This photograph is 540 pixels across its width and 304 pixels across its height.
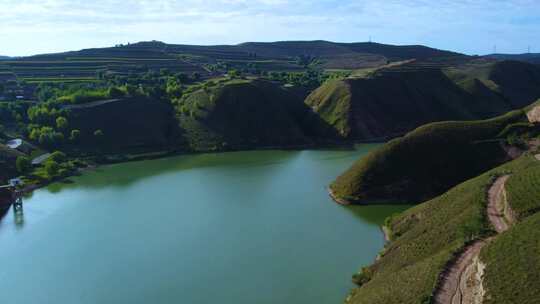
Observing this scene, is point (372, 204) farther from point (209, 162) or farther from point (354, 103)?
point (354, 103)

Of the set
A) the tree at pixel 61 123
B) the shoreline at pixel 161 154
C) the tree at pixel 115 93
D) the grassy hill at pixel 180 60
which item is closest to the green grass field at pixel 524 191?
the shoreline at pixel 161 154

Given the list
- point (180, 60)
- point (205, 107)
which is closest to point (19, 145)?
point (205, 107)

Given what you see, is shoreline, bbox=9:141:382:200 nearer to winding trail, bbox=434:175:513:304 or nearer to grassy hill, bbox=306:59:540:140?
grassy hill, bbox=306:59:540:140

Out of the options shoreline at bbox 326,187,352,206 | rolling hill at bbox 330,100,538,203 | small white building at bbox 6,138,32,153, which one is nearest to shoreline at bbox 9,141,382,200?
small white building at bbox 6,138,32,153

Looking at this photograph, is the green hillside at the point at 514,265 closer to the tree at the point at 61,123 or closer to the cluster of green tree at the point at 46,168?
the cluster of green tree at the point at 46,168

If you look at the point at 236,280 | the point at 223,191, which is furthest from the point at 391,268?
the point at 223,191

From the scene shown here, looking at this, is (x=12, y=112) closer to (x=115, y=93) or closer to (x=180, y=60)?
(x=115, y=93)
